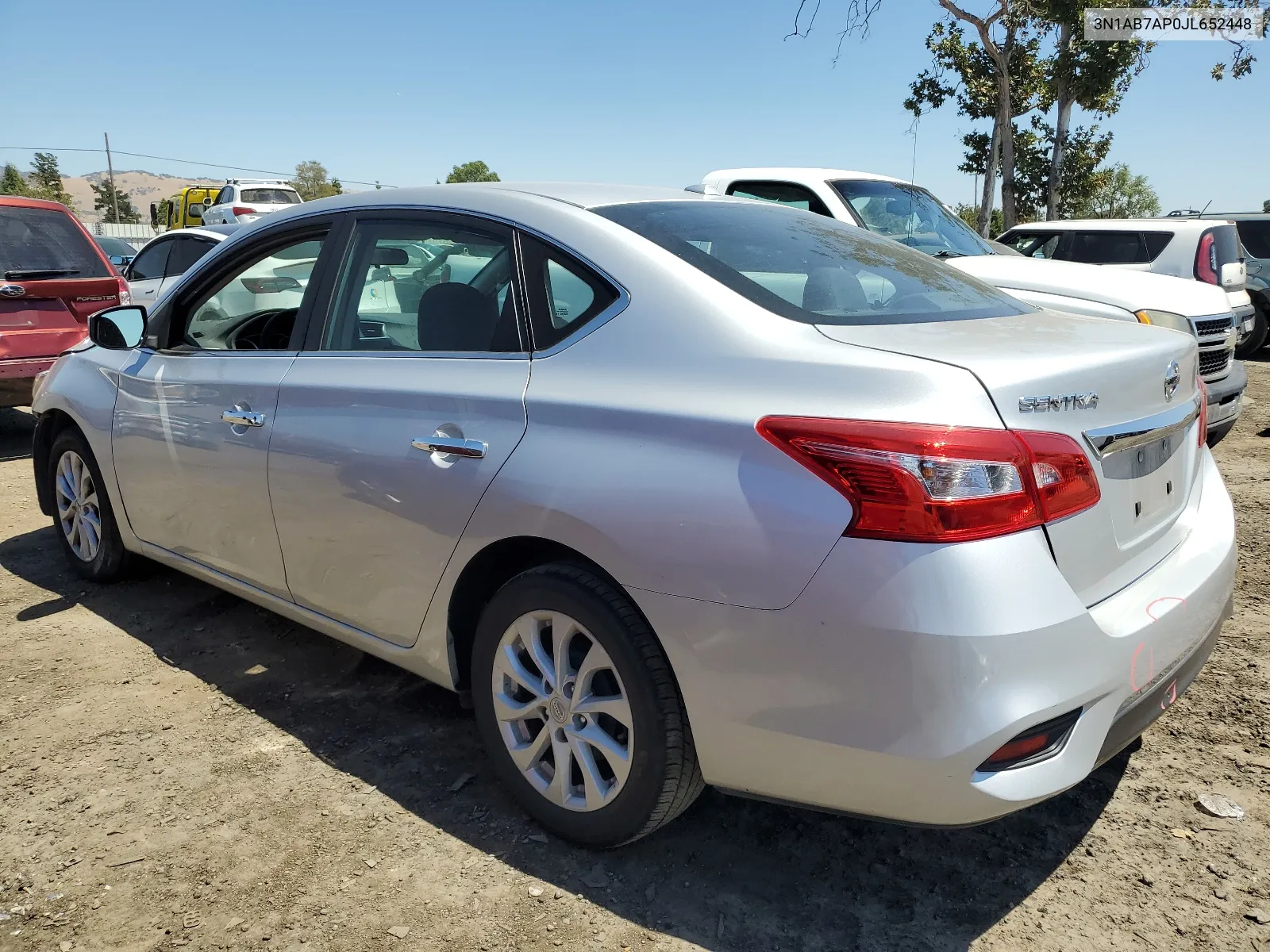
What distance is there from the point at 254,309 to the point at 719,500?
2775 millimetres

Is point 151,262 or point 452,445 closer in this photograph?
point 452,445

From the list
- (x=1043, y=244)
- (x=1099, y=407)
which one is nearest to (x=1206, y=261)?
(x=1043, y=244)

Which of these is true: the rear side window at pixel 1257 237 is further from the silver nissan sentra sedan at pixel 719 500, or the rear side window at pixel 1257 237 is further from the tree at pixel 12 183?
the tree at pixel 12 183

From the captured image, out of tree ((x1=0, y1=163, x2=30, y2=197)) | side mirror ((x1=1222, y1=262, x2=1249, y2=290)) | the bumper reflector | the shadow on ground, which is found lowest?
the shadow on ground

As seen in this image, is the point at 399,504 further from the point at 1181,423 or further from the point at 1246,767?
the point at 1246,767

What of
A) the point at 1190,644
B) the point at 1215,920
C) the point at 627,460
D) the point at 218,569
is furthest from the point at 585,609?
the point at 218,569

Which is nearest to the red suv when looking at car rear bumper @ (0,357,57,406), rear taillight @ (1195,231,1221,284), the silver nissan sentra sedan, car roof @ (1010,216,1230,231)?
car rear bumper @ (0,357,57,406)

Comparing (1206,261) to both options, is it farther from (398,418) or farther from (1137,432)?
(398,418)

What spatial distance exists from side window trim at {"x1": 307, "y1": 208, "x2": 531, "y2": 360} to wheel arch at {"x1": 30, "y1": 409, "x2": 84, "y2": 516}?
2086mm

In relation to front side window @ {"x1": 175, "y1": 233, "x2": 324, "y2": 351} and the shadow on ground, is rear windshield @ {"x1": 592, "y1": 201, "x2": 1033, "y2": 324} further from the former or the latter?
front side window @ {"x1": 175, "y1": 233, "x2": 324, "y2": 351}

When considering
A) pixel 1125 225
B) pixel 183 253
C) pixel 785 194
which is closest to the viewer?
pixel 785 194

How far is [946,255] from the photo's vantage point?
7.00 m

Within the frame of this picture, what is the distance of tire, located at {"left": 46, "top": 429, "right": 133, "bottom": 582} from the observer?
4.28m

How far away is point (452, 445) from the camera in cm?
254
